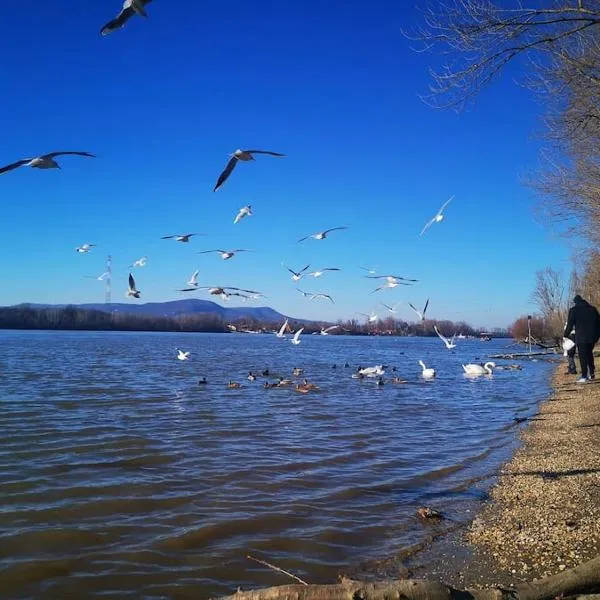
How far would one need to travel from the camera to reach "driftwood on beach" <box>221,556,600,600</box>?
136 inches

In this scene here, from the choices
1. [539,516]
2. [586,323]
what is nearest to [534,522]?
[539,516]

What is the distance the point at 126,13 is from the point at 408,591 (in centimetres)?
673

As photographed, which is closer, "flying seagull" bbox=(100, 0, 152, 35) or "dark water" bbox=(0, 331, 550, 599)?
"dark water" bbox=(0, 331, 550, 599)

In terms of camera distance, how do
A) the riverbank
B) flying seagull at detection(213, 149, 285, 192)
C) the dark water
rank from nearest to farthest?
the riverbank < the dark water < flying seagull at detection(213, 149, 285, 192)

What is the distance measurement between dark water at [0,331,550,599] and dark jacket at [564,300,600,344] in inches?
124

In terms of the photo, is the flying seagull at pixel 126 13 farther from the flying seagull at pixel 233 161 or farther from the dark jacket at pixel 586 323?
the dark jacket at pixel 586 323

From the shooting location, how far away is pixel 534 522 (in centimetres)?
633

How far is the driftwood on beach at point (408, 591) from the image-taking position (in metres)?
3.44

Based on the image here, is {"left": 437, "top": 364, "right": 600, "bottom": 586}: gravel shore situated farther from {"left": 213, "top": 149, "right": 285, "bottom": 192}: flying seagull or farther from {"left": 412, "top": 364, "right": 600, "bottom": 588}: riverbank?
{"left": 213, "top": 149, "right": 285, "bottom": 192}: flying seagull

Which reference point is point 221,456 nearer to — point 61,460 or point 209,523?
point 61,460

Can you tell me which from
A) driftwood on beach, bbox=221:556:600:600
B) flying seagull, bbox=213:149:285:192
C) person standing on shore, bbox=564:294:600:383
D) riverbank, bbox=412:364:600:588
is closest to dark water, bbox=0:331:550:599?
riverbank, bbox=412:364:600:588

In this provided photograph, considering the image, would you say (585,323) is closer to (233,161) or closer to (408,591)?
(233,161)

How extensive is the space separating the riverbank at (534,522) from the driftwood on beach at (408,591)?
100 centimetres

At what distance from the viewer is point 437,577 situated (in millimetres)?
Result: 5277
